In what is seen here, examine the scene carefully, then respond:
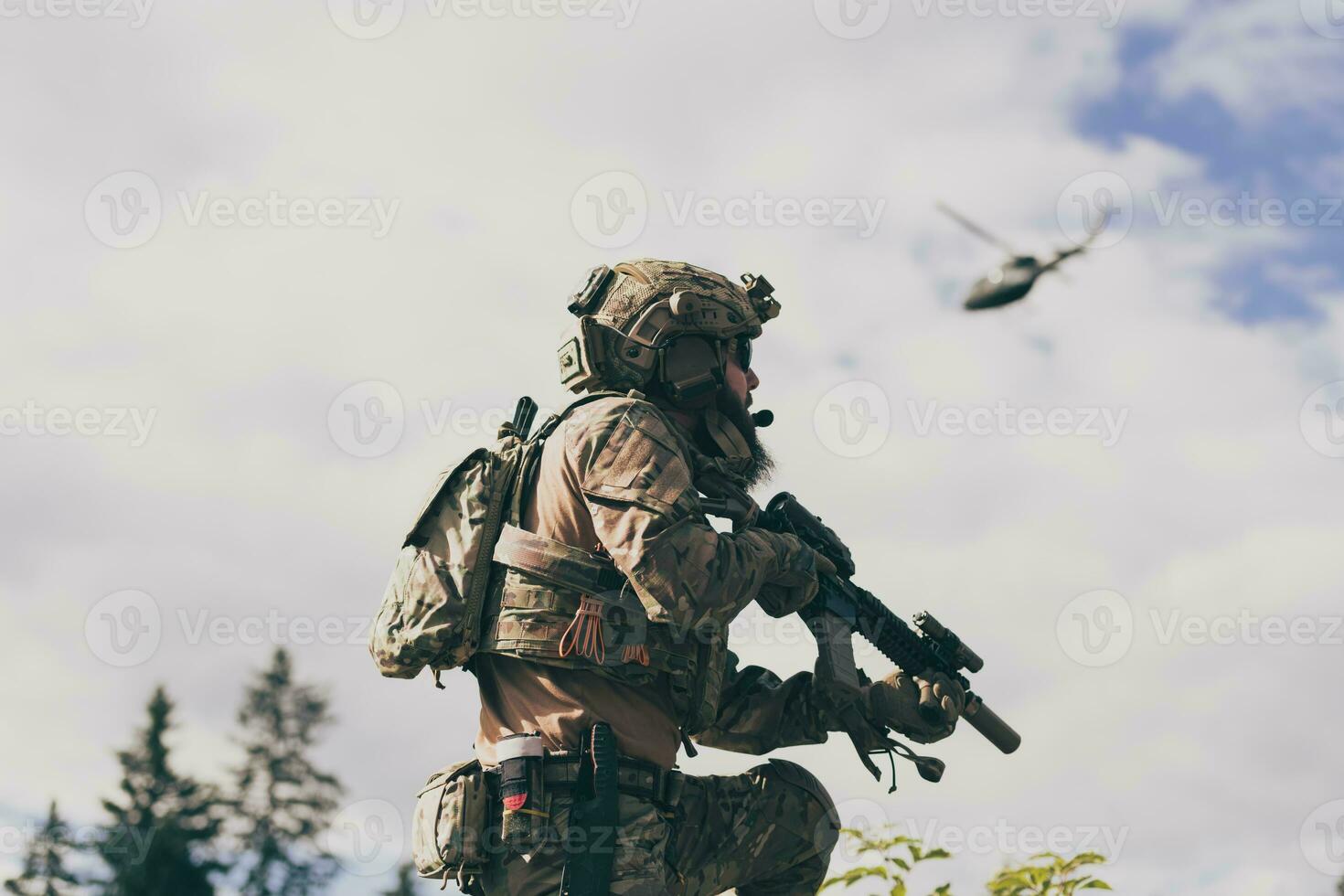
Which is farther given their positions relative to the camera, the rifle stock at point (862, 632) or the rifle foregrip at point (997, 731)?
the rifle foregrip at point (997, 731)

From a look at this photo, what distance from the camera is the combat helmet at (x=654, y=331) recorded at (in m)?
7.89

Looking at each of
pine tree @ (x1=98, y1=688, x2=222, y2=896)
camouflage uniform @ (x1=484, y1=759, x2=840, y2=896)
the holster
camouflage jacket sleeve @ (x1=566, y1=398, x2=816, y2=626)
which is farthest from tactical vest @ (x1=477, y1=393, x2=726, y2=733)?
pine tree @ (x1=98, y1=688, x2=222, y2=896)

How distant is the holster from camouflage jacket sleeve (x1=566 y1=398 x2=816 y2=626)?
61cm

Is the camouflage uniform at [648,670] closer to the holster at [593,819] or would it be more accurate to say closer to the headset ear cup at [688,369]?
the holster at [593,819]

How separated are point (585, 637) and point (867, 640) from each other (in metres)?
1.83

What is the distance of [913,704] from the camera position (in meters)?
8.52

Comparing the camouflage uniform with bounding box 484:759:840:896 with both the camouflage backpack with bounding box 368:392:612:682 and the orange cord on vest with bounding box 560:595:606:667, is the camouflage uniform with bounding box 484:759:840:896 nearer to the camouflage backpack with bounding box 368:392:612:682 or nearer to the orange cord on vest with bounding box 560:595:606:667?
the orange cord on vest with bounding box 560:595:606:667

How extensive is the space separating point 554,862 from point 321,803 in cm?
4399

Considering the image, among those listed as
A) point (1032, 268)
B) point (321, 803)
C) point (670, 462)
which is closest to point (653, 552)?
point (670, 462)

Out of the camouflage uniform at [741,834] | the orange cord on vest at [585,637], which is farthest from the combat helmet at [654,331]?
the camouflage uniform at [741,834]

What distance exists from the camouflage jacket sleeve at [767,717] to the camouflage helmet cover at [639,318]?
66.9 inches

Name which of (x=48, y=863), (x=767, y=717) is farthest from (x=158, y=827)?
(x=767, y=717)

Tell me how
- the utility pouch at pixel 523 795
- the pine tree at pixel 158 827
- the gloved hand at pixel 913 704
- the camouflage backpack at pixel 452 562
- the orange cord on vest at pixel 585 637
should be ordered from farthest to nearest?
the pine tree at pixel 158 827 → the gloved hand at pixel 913 704 → the camouflage backpack at pixel 452 562 → the orange cord on vest at pixel 585 637 → the utility pouch at pixel 523 795

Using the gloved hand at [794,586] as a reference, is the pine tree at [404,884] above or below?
above
